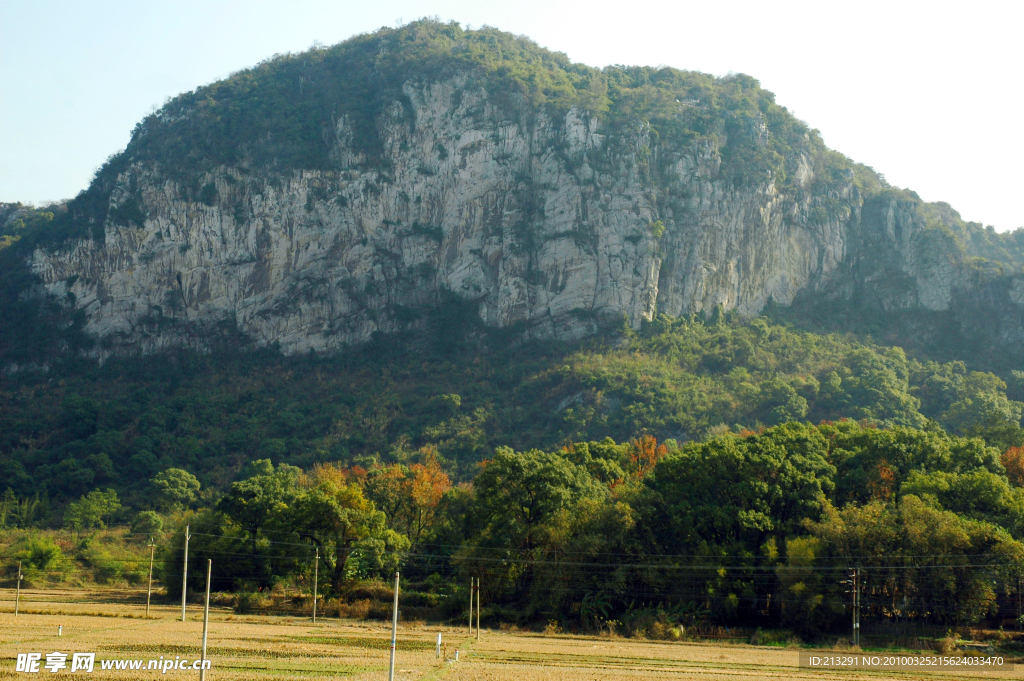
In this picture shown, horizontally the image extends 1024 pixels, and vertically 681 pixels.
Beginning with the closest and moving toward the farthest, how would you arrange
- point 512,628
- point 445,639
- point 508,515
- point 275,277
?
point 445,639 → point 512,628 → point 508,515 → point 275,277

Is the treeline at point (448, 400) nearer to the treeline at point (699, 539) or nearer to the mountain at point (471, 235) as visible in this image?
the mountain at point (471, 235)

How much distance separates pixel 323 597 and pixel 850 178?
11956 cm

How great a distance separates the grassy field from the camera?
33.5 metres

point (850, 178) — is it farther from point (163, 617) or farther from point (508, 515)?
point (163, 617)

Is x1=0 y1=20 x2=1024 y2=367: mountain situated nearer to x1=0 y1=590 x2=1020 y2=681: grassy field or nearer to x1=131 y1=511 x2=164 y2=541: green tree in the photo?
x1=131 y1=511 x2=164 y2=541: green tree

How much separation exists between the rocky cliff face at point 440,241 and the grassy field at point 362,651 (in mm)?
83118

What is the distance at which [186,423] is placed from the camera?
12050 cm

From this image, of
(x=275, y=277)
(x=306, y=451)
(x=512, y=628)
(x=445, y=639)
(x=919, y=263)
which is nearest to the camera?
(x=445, y=639)

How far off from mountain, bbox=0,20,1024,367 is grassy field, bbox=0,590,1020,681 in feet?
273

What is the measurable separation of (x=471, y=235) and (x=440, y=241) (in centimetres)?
460

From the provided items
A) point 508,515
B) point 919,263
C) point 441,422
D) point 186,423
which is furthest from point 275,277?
point 919,263

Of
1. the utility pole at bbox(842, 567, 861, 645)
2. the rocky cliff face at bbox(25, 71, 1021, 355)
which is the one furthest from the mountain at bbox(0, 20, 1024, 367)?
the utility pole at bbox(842, 567, 861, 645)

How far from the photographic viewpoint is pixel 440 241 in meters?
138

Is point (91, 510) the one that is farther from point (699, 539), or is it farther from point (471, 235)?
point (471, 235)
